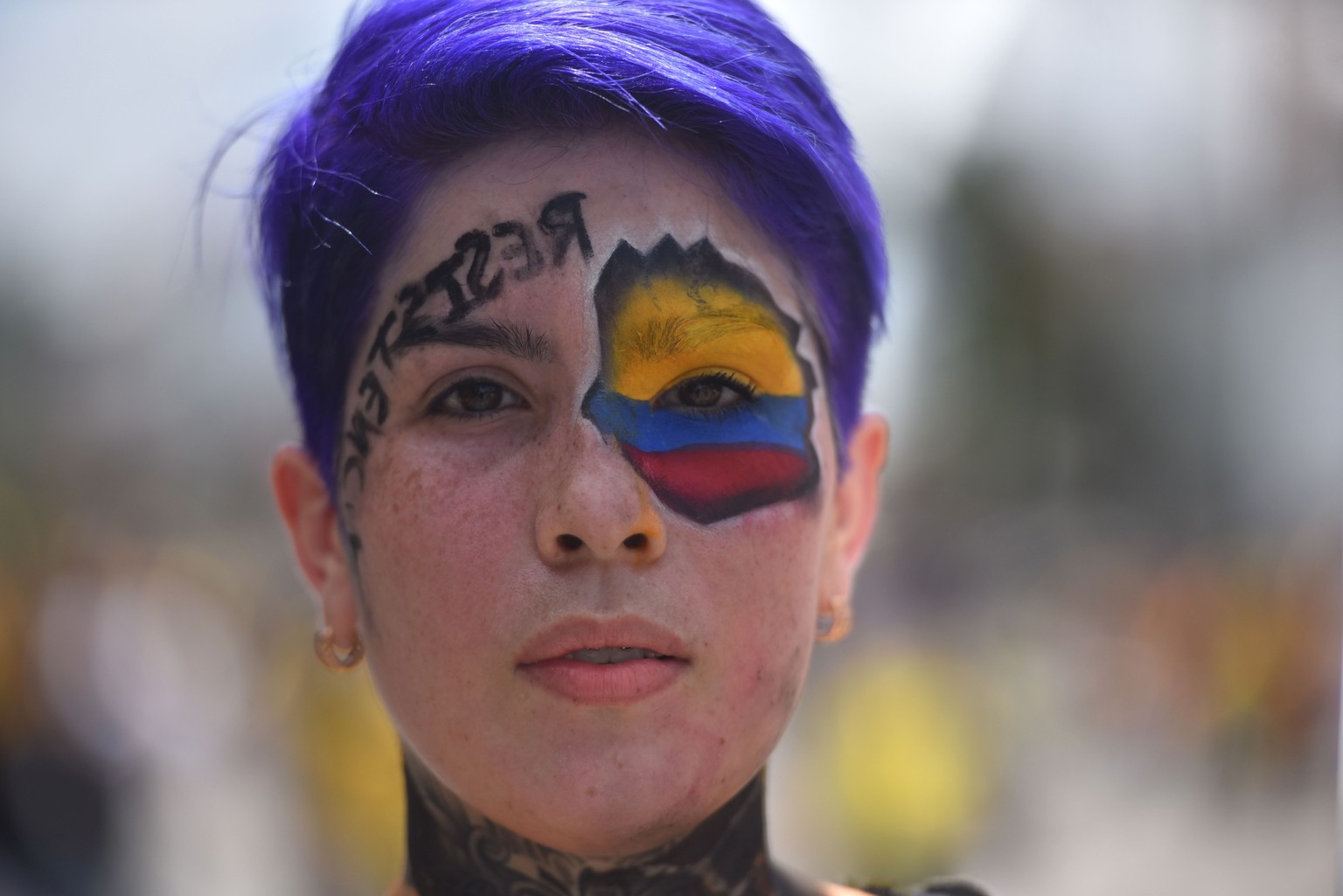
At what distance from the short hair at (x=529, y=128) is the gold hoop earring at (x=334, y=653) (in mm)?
242

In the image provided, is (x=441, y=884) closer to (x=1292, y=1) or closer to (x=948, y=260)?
(x=948, y=260)

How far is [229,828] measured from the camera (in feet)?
9.21

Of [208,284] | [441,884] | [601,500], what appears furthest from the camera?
[208,284]

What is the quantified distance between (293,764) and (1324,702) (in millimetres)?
2683

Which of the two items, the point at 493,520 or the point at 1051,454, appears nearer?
the point at 493,520

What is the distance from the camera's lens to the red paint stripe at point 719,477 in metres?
1.36

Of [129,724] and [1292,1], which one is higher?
[1292,1]

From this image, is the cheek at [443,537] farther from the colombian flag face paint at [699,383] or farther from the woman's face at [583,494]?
the colombian flag face paint at [699,383]

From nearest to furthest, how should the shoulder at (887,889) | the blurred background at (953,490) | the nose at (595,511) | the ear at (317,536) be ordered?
1. the nose at (595,511)
2. the ear at (317,536)
3. the shoulder at (887,889)
4. the blurred background at (953,490)

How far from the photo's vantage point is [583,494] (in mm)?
1293

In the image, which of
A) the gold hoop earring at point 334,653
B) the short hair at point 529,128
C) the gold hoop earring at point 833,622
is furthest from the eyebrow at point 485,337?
the gold hoop earring at point 833,622

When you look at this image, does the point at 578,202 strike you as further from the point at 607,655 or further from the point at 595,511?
the point at 607,655

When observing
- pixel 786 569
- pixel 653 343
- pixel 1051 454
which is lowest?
pixel 1051 454

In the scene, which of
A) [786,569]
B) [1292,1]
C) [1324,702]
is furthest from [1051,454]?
[786,569]
